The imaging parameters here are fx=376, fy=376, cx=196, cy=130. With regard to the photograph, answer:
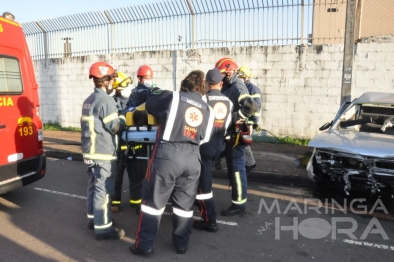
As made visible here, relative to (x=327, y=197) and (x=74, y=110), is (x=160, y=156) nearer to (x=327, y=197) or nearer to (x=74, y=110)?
(x=327, y=197)

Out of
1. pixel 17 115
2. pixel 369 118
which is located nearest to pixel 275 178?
pixel 369 118

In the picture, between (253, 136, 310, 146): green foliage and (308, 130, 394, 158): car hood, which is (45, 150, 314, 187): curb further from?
(253, 136, 310, 146): green foliage

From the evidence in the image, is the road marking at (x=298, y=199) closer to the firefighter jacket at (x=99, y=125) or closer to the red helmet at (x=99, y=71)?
the firefighter jacket at (x=99, y=125)

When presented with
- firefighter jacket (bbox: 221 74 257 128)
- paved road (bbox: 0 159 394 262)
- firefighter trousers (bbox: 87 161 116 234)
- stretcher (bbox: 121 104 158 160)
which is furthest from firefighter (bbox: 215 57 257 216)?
firefighter trousers (bbox: 87 161 116 234)

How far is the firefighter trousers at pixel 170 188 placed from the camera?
12.1ft

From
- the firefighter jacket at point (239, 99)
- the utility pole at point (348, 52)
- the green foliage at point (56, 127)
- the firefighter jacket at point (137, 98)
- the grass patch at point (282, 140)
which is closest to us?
the firefighter jacket at point (239, 99)

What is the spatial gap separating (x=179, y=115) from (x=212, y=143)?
0.87 meters

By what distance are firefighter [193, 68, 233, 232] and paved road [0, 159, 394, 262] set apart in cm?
27

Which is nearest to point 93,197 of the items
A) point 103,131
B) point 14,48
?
point 103,131

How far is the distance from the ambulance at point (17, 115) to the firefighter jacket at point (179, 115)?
2333mm

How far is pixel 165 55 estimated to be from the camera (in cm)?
1110

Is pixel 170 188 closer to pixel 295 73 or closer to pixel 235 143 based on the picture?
pixel 235 143

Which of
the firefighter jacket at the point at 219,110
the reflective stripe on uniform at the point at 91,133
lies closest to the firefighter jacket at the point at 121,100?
the reflective stripe on uniform at the point at 91,133

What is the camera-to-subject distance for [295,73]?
954 centimetres
